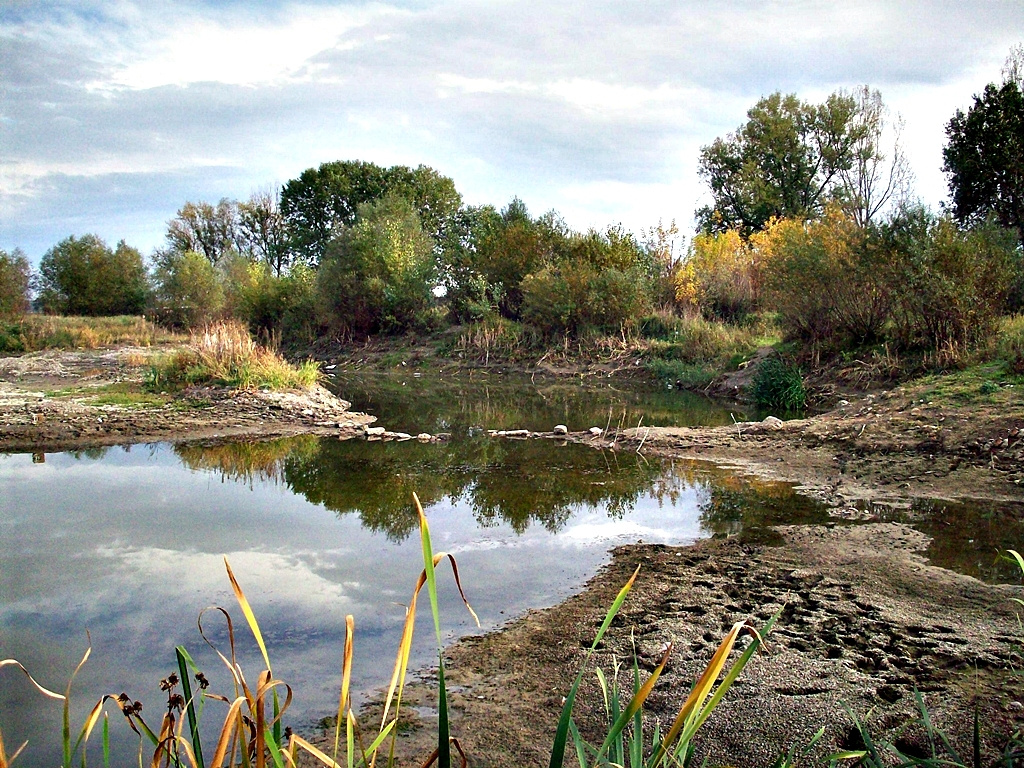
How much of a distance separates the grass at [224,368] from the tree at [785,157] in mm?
28877

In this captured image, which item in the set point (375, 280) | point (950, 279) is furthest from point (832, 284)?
point (375, 280)

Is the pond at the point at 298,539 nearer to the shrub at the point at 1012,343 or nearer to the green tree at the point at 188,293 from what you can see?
the shrub at the point at 1012,343

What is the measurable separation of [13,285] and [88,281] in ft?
37.5

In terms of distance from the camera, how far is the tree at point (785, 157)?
38844 mm

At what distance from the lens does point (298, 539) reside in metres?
7.33

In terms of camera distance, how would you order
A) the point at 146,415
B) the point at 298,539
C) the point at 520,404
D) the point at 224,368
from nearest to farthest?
the point at 298,539, the point at 146,415, the point at 224,368, the point at 520,404

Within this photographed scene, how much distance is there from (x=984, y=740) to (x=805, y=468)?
22.0ft

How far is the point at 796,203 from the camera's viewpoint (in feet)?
131

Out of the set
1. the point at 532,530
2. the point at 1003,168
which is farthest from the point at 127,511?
the point at 1003,168

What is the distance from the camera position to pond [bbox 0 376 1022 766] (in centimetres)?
468

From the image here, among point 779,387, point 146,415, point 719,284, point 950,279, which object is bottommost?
point 146,415

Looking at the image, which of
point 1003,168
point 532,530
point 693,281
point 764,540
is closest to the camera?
point 764,540

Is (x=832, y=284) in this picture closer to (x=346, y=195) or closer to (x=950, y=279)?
(x=950, y=279)

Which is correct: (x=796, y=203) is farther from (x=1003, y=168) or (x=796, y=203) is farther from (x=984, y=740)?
(x=984, y=740)
